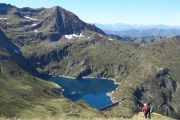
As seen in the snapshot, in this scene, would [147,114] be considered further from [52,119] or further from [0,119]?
[0,119]

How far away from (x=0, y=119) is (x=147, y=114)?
22.0m

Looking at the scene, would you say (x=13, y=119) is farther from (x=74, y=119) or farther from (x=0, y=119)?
(x=74, y=119)

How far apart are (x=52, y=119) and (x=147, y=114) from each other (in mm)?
16375

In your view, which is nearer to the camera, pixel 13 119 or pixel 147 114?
pixel 13 119

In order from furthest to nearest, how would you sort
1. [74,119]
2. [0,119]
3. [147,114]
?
[147,114]
[74,119]
[0,119]

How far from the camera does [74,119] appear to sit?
4653 centimetres

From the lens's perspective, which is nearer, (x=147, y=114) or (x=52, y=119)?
(x=52, y=119)

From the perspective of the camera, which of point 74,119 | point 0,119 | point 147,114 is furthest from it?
point 147,114

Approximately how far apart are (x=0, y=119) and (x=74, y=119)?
8.48m

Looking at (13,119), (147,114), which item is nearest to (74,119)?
(13,119)

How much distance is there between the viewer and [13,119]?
43.3 m

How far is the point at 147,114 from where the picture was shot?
2218 inches

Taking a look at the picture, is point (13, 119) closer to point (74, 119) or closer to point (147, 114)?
point (74, 119)

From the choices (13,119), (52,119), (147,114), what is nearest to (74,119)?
(52,119)
